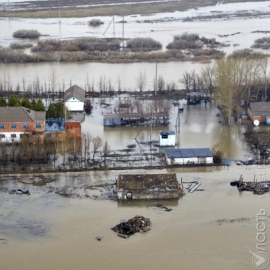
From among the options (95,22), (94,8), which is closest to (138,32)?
(95,22)

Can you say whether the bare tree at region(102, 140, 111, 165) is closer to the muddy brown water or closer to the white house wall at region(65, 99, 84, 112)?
the muddy brown water

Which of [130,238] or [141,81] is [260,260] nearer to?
[130,238]

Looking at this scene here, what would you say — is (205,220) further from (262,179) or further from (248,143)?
(248,143)

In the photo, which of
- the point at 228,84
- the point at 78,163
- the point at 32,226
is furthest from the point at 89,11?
the point at 32,226

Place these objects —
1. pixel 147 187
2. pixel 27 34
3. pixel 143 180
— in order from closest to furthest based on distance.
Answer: pixel 147 187
pixel 143 180
pixel 27 34

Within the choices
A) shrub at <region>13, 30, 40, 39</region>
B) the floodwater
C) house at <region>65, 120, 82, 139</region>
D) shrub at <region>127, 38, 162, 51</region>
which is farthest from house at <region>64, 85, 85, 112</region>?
shrub at <region>13, 30, 40, 39</region>

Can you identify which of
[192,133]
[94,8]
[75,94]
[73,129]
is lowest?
[192,133]

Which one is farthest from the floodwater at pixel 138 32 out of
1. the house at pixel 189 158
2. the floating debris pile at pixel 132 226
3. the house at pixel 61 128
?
the floating debris pile at pixel 132 226
